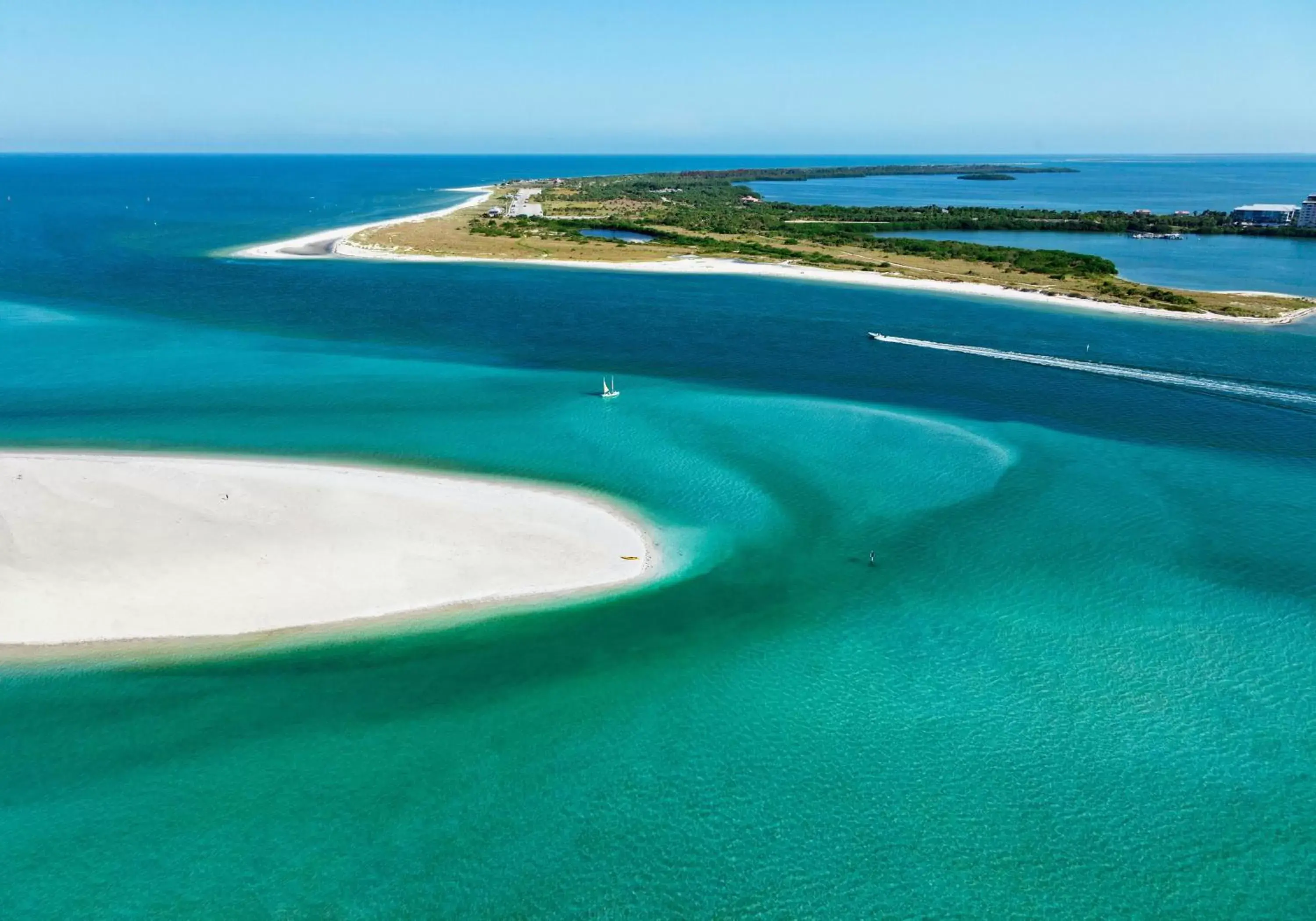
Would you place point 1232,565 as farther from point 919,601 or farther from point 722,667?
point 722,667

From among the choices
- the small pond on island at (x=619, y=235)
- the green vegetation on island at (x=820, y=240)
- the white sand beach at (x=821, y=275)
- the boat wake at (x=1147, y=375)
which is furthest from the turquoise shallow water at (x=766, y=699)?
the small pond on island at (x=619, y=235)

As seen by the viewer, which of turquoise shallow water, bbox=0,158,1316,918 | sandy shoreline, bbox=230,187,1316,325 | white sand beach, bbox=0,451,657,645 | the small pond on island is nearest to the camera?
turquoise shallow water, bbox=0,158,1316,918

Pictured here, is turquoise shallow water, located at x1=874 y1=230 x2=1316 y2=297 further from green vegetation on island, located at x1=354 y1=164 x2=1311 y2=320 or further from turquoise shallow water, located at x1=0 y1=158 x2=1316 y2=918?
→ turquoise shallow water, located at x1=0 y1=158 x2=1316 y2=918

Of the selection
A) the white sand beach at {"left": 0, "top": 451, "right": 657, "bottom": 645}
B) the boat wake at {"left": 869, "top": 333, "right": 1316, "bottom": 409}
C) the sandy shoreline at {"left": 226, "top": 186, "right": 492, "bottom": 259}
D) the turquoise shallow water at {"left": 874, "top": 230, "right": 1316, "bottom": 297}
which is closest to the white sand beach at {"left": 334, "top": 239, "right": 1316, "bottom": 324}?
the sandy shoreline at {"left": 226, "top": 186, "right": 492, "bottom": 259}

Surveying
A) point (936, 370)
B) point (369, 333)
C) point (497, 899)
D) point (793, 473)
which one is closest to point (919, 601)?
point (793, 473)

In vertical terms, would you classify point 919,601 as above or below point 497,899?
above

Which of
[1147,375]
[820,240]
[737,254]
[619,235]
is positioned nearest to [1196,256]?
A: [820,240]
